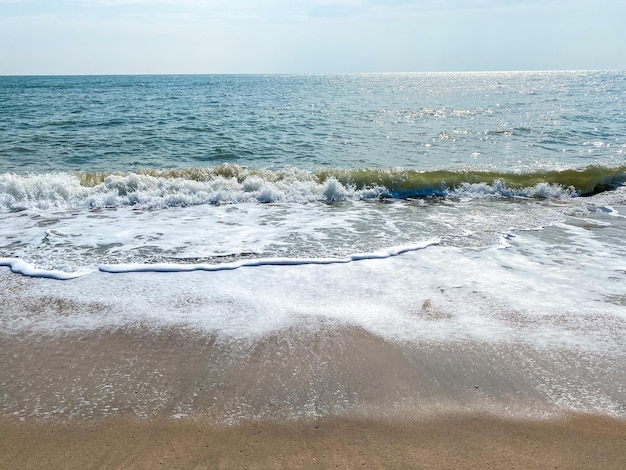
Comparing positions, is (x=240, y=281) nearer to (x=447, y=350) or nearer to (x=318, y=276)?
(x=318, y=276)

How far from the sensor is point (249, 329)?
435 cm

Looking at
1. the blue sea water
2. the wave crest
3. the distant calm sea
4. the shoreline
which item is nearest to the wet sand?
the shoreline

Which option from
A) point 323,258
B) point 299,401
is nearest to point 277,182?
point 323,258

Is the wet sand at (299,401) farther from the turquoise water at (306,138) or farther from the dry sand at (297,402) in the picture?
the turquoise water at (306,138)

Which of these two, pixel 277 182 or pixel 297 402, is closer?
pixel 297 402

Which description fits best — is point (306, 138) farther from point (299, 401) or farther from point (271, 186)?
point (299, 401)

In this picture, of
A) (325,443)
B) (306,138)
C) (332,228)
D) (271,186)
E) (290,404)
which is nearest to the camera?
(325,443)

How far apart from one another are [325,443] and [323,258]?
3364 millimetres

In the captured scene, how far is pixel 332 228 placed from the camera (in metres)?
7.79

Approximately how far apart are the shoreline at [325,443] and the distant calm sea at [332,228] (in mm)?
1164

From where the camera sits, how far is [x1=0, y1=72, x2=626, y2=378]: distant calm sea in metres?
4.74

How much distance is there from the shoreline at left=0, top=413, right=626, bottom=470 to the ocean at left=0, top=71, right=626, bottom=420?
165 millimetres

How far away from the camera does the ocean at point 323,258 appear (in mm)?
3812

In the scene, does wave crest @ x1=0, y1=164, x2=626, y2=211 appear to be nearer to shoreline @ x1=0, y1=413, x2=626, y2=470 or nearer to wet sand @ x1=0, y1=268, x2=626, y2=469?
wet sand @ x1=0, y1=268, x2=626, y2=469
